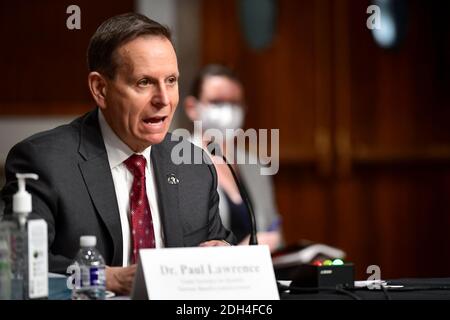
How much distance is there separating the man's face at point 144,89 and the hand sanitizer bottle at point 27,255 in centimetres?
52

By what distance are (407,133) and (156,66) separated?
3356mm

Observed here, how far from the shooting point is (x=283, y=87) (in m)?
5.00

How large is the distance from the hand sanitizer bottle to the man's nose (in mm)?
533

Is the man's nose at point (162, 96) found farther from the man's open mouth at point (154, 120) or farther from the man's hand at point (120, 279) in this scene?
the man's hand at point (120, 279)

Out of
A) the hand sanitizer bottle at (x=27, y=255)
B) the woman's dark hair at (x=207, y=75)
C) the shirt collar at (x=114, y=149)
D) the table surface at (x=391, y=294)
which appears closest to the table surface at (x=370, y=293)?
the table surface at (x=391, y=294)

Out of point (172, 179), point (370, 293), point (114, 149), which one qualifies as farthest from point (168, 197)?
point (370, 293)

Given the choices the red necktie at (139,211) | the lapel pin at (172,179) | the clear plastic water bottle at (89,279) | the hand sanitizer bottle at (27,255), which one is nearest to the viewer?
the hand sanitizer bottle at (27,255)

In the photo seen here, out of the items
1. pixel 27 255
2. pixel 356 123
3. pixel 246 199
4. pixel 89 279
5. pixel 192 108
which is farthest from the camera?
pixel 356 123

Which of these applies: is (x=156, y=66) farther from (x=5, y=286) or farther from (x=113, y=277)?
(x=5, y=286)

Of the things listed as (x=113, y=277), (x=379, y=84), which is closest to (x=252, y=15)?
(x=379, y=84)

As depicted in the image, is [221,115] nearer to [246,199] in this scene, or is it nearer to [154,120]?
[154,120]

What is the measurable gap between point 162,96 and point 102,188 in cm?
24

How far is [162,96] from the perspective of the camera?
6.63ft

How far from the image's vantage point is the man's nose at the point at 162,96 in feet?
6.63
